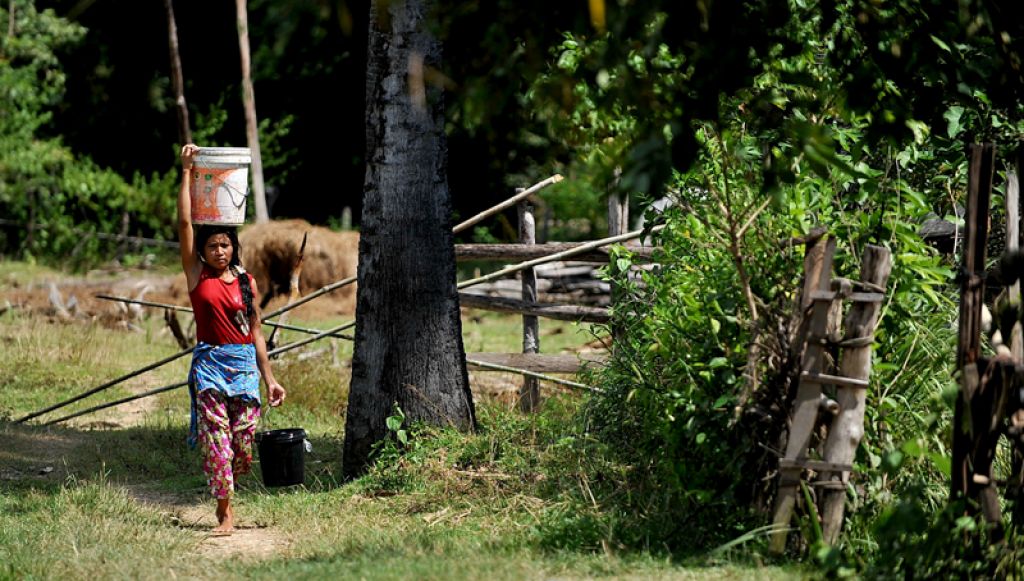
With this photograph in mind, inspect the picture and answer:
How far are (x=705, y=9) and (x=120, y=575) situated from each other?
3.36 meters

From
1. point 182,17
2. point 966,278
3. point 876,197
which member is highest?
point 182,17

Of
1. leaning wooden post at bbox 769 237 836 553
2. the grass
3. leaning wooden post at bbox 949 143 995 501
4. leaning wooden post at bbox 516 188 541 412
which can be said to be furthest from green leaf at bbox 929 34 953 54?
leaning wooden post at bbox 516 188 541 412

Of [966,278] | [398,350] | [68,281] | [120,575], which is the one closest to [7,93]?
[68,281]

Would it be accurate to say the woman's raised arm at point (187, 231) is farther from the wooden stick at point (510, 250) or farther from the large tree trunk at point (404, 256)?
the wooden stick at point (510, 250)

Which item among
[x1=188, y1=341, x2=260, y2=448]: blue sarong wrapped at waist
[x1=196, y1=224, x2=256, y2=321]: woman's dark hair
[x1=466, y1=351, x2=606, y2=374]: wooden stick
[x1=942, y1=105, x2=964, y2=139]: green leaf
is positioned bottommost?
[x1=466, y1=351, x2=606, y2=374]: wooden stick

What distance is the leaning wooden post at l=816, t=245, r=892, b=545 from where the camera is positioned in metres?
5.01

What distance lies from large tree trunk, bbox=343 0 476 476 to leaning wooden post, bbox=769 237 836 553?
8.63 ft

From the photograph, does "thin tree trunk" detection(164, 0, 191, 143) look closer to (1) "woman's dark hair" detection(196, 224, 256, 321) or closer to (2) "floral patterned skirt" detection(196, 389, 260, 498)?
(1) "woman's dark hair" detection(196, 224, 256, 321)

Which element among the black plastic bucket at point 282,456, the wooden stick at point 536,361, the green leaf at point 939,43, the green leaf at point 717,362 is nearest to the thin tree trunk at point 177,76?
the wooden stick at point 536,361

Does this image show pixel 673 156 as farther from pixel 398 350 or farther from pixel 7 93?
pixel 7 93

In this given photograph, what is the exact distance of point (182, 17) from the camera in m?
25.1

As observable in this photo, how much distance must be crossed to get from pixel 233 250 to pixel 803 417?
3.11 metres

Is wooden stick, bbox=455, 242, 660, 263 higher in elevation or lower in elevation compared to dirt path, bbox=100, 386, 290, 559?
higher

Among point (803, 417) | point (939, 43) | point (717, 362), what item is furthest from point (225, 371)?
point (939, 43)
